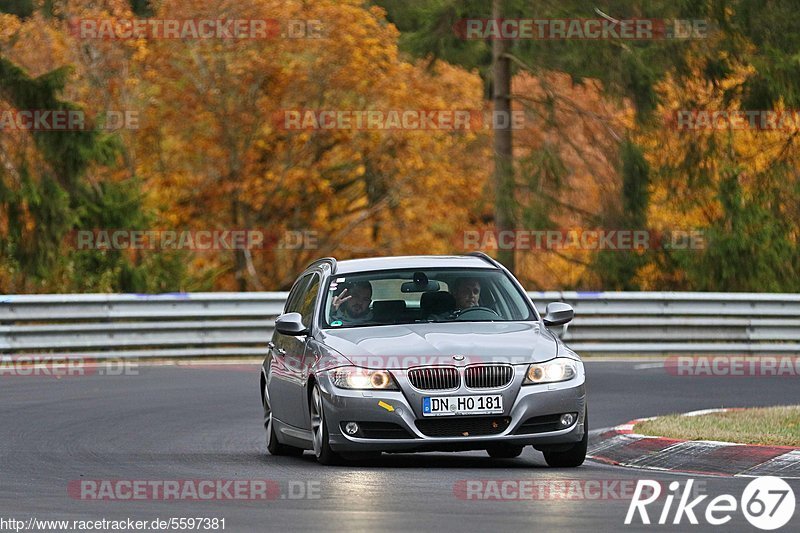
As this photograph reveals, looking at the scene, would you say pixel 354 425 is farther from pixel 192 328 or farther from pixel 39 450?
pixel 192 328

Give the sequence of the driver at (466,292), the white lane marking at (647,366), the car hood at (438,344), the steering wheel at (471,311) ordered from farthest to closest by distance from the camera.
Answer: the white lane marking at (647,366) → the driver at (466,292) → the steering wheel at (471,311) → the car hood at (438,344)

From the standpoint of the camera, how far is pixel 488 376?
11852mm

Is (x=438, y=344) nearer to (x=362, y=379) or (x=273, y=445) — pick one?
(x=362, y=379)

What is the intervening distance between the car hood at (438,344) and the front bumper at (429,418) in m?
0.17

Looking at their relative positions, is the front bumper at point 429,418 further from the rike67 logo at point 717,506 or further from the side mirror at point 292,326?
the rike67 logo at point 717,506

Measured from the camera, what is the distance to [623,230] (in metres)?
37.2

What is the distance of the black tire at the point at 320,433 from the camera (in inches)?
478
